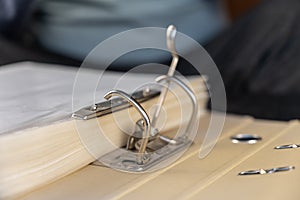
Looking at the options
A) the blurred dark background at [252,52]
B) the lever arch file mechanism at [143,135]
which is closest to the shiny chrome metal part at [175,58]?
the lever arch file mechanism at [143,135]

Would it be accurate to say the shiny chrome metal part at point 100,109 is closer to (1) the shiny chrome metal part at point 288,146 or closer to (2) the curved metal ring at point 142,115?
(2) the curved metal ring at point 142,115

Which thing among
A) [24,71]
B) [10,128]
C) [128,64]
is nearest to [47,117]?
[10,128]

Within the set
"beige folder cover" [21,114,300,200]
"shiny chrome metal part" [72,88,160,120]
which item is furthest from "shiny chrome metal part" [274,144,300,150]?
"shiny chrome metal part" [72,88,160,120]

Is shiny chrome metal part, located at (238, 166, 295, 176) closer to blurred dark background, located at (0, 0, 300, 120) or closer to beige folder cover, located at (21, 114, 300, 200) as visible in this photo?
beige folder cover, located at (21, 114, 300, 200)

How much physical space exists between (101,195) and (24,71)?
9.4 inches

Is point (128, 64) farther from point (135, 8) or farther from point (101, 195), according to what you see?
point (101, 195)

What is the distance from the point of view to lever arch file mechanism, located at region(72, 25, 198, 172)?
345 mm

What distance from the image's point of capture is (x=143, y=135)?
0.35 meters

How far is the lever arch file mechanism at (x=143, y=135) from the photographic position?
0.34m

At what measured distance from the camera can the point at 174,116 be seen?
16.9 inches

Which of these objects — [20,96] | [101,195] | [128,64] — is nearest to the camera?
[101,195]

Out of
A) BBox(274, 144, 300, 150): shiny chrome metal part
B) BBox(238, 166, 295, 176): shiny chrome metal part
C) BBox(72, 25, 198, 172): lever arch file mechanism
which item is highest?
BBox(72, 25, 198, 172): lever arch file mechanism

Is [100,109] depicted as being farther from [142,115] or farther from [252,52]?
[252,52]

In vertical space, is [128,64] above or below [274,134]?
above
